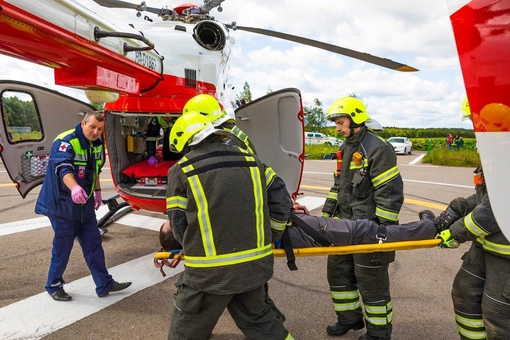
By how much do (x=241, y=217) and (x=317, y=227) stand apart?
0.80m

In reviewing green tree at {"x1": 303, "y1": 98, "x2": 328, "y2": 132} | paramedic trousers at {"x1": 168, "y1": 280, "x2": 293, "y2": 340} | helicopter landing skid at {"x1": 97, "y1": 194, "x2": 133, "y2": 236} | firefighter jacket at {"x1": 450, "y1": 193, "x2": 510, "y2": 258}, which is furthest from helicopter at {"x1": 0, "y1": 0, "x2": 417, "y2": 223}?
green tree at {"x1": 303, "y1": 98, "x2": 328, "y2": 132}

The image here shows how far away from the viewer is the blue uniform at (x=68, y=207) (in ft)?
10.9

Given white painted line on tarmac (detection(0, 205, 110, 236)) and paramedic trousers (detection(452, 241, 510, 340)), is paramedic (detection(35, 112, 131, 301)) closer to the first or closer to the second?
white painted line on tarmac (detection(0, 205, 110, 236))

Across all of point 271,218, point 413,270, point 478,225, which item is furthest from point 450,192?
point 271,218

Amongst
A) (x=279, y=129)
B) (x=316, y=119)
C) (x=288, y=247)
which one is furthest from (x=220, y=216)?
(x=316, y=119)

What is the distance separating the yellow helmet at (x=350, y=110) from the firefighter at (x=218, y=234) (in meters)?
1.06

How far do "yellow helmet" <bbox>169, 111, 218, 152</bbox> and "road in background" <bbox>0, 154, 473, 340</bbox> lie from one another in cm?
170

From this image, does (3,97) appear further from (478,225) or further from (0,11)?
(478,225)

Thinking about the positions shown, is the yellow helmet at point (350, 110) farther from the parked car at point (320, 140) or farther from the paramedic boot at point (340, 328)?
the parked car at point (320, 140)

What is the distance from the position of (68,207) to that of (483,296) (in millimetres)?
3456

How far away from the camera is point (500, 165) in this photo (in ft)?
3.04

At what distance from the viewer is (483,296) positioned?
7.62 feet

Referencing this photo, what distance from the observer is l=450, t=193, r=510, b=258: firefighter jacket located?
2193mm

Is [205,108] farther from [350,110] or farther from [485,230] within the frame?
[485,230]
